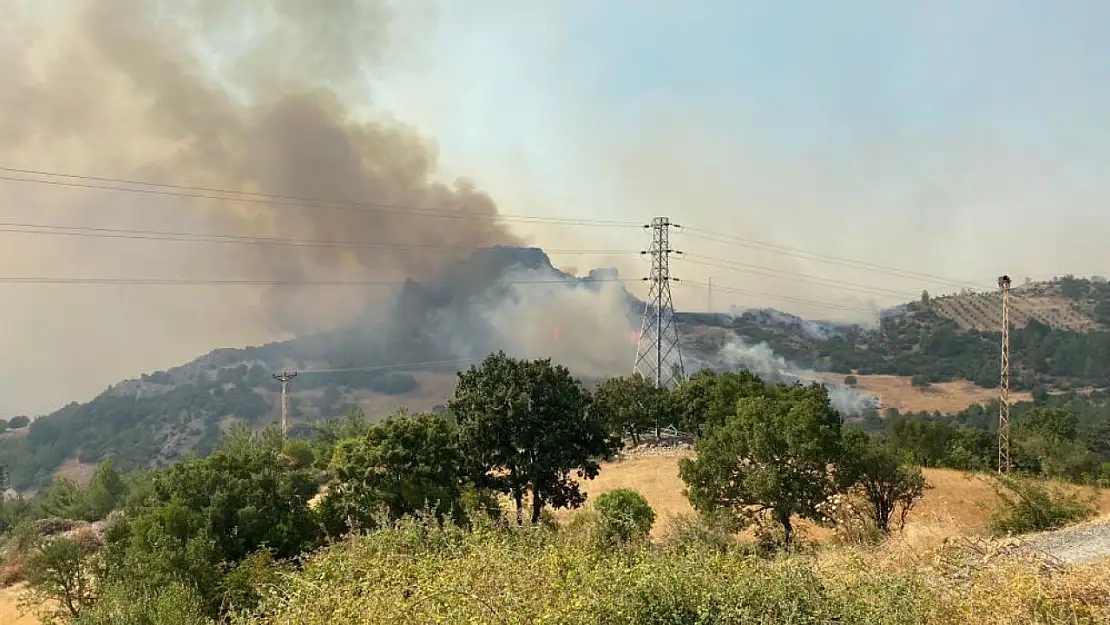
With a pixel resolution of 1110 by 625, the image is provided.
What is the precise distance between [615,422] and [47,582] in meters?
51.1

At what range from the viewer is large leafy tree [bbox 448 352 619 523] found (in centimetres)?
2770

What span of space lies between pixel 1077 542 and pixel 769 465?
31.1 ft

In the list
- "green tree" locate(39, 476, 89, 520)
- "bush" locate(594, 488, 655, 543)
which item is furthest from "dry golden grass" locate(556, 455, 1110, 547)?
"green tree" locate(39, 476, 89, 520)

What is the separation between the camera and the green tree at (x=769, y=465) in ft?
82.8

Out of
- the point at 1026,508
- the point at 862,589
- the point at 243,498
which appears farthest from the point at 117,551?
the point at 1026,508

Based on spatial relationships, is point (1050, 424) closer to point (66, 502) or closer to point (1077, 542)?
point (1077, 542)

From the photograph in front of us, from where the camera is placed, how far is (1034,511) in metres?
27.8

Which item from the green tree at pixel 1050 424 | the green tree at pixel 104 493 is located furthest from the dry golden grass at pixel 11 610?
the green tree at pixel 1050 424

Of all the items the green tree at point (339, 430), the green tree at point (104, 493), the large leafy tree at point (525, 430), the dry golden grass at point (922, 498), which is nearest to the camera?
the large leafy tree at point (525, 430)

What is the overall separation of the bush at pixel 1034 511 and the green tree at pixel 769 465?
8.02 meters

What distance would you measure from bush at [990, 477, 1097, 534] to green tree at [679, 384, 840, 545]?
26.3ft

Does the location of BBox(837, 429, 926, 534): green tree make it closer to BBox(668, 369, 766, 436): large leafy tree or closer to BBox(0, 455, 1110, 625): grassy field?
BBox(0, 455, 1110, 625): grassy field

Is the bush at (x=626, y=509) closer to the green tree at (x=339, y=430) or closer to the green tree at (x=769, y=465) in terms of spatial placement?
the green tree at (x=769, y=465)

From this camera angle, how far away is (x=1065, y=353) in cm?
19300
